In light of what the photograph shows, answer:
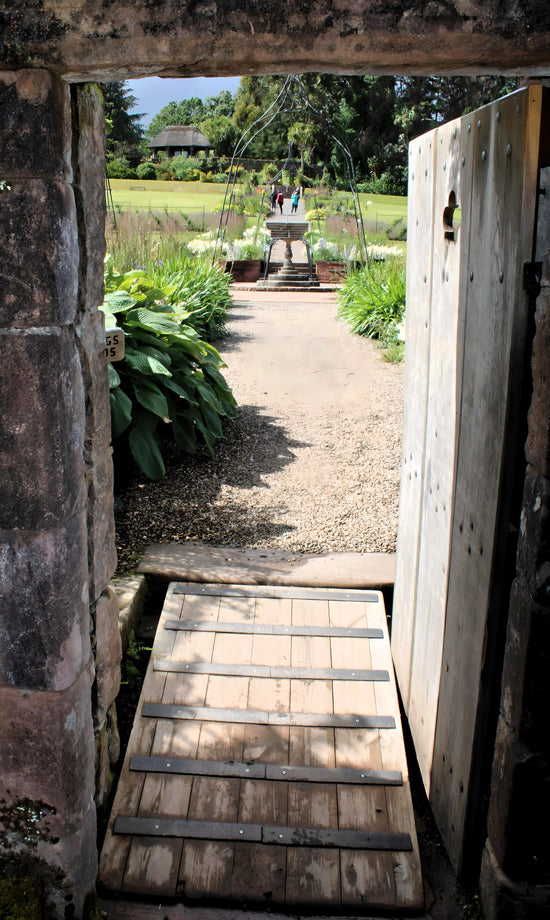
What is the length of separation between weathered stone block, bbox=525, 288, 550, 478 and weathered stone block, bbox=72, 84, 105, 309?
108 centimetres

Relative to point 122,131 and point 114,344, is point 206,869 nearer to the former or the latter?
point 114,344

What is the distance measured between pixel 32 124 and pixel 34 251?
0.83ft

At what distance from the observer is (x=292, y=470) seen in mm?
5273

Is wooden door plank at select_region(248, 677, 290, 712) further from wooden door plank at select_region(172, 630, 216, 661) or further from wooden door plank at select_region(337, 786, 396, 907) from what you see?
wooden door plank at select_region(337, 786, 396, 907)

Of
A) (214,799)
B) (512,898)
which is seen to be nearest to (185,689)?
(214,799)

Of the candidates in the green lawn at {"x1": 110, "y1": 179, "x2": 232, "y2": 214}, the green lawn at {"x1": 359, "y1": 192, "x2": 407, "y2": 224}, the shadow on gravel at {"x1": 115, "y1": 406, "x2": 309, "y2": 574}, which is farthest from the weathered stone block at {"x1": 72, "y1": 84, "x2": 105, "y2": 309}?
the green lawn at {"x1": 110, "y1": 179, "x2": 232, "y2": 214}

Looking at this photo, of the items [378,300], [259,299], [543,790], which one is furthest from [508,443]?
[259,299]

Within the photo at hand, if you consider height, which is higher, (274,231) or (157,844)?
A: (274,231)

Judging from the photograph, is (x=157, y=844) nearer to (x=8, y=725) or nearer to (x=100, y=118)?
(x=8, y=725)

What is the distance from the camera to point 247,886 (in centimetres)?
223

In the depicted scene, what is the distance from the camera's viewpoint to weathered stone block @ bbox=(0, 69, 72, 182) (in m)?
1.53

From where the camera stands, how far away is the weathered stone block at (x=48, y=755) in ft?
6.19

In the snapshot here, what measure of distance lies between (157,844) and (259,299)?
12.1 metres

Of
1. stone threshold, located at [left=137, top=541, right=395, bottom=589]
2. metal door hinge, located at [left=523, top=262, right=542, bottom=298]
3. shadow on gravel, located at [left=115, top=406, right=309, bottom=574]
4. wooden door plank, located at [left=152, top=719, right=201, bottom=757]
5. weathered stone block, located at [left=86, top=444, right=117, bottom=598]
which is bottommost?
wooden door plank, located at [left=152, top=719, right=201, bottom=757]
